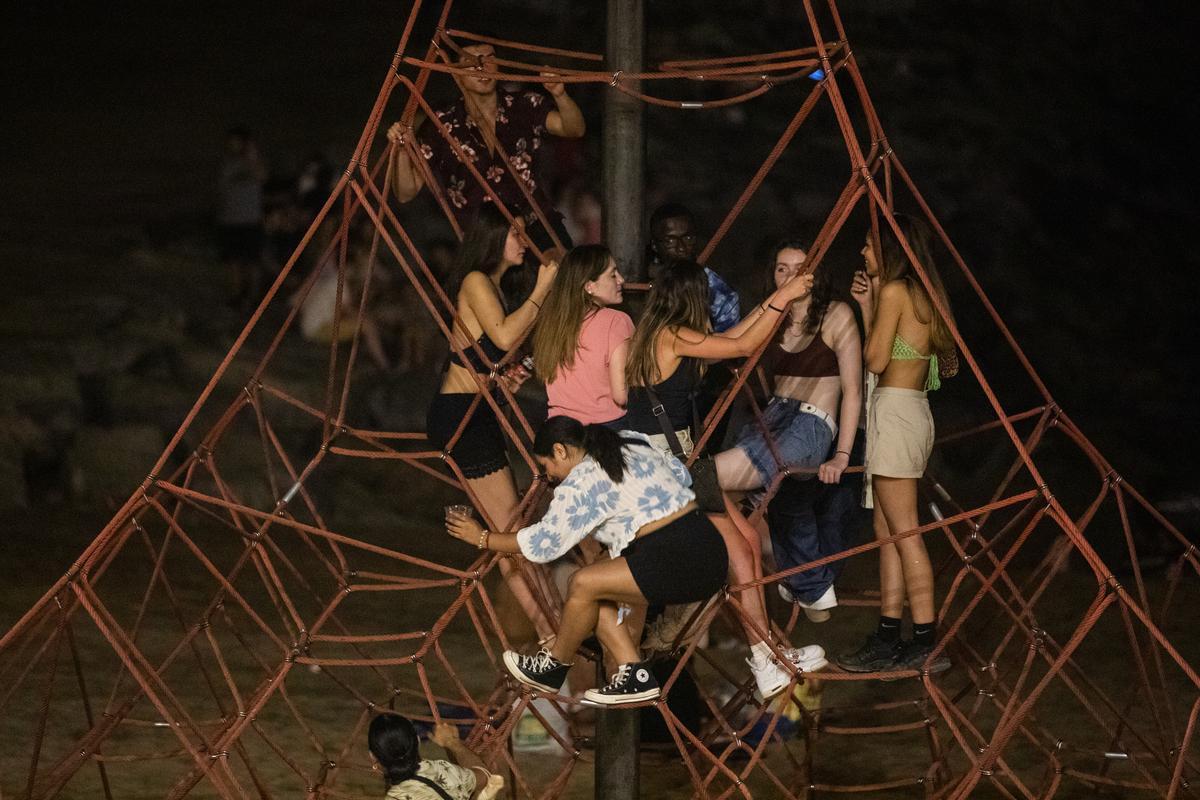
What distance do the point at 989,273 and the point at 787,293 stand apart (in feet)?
28.1

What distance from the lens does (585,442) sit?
3.98m

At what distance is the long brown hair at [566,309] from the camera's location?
4.06 meters

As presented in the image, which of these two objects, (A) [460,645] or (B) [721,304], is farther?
(A) [460,645]

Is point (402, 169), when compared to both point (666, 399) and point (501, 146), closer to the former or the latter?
point (501, 146)

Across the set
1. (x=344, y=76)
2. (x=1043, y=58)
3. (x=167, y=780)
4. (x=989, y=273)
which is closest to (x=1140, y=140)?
(x=1043, y=58)

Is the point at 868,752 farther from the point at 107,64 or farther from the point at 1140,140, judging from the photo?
the point at 107,64

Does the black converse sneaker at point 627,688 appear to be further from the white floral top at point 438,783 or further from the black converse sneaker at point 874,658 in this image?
the black converse sneaker at point 874,658

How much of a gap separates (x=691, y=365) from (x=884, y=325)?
0.50 m

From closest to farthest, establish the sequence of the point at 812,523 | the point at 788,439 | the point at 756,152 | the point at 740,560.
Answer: the point at 740,560 < the point at 788,439 < the point at 812,523 < the point at 756,152

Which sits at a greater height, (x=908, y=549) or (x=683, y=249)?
(x=683, y=249)

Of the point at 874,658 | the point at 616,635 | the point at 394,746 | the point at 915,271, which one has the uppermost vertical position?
the point at 915,271

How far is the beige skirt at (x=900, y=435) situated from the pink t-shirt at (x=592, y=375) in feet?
2.29

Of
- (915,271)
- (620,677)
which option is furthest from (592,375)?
(915,271)

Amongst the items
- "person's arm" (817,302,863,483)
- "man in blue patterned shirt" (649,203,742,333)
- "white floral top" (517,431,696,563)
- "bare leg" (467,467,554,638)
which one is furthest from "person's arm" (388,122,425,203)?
"person's arm" (817,302,863,483)
